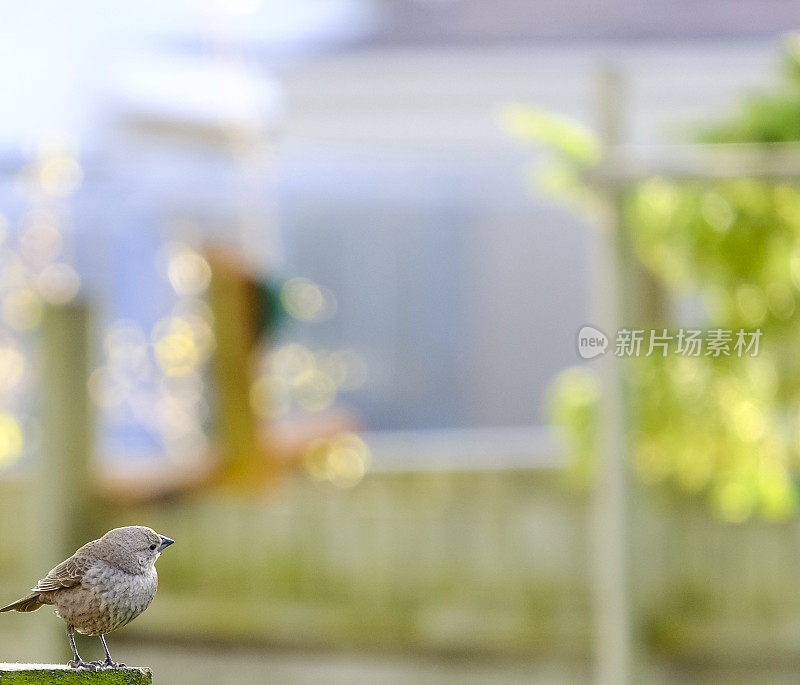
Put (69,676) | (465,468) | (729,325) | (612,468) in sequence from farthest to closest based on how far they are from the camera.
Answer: (465,468) → (729,325) → (612,468) → (69,676)

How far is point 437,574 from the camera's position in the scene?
2.31m

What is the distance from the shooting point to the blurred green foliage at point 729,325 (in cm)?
218

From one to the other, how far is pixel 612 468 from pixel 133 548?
1679 millimetres

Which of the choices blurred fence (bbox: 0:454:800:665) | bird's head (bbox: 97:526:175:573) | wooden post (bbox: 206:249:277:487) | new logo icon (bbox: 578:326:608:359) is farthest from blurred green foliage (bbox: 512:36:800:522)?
bird's head (bbox: 97:526:175:573)

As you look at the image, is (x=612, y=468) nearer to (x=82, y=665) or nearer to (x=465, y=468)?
(x=465, y=468)

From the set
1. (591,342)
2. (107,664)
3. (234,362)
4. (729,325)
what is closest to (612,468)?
(729,325)

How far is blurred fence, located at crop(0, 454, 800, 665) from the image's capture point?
2.27 metres

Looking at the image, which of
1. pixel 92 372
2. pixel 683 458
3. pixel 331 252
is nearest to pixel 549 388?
pixel 331 252

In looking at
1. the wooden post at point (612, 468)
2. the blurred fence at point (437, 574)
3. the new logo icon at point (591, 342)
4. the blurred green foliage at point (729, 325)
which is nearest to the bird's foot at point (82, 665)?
the new logo icon at point (591, 342)

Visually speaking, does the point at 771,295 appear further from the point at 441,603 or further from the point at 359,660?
the point at 359,660

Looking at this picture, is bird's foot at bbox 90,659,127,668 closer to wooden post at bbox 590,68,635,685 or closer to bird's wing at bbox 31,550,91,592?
bird's wing at bbox 31,550,91,592

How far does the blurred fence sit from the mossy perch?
203 centimetres

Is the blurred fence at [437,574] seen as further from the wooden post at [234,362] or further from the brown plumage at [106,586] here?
the brown plumage at [106,586]

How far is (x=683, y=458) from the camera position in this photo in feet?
7.64
